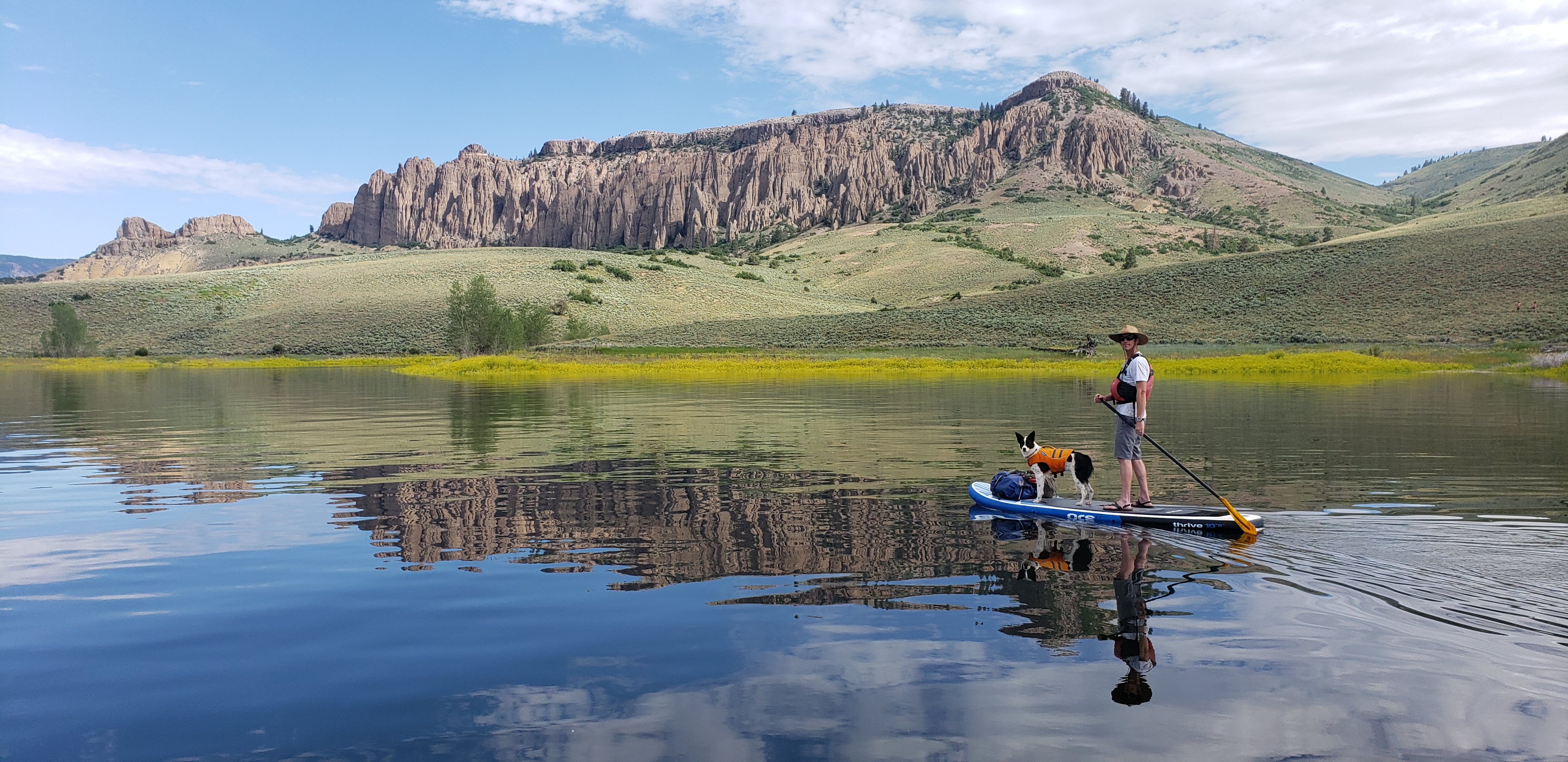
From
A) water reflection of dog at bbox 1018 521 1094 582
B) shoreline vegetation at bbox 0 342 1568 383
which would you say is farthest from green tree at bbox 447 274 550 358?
water reflection of dog at bbox 1018 521 1094 582

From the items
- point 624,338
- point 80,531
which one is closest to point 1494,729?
point 80,531

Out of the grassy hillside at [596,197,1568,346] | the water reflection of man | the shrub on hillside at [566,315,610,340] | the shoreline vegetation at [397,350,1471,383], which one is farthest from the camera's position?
the shrub on hillside at [566,315,610,340]

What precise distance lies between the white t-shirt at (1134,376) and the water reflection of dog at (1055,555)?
5.65 feet

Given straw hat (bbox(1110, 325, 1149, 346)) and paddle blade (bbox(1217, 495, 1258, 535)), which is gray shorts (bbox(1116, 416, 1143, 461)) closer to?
straw hat (bbox(1110, 325, 1149, 346))

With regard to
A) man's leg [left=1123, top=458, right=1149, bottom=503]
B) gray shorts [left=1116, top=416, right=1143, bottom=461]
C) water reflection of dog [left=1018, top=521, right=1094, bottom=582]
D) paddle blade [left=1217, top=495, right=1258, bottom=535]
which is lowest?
water reflection of dog [left=1018, top=521, right=1094, bottom=582]

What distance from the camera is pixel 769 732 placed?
5.52 metres

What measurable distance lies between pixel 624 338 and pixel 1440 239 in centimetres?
7571

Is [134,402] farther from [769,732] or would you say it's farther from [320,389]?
[769,732]

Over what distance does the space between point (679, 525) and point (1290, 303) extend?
8148 centimetres

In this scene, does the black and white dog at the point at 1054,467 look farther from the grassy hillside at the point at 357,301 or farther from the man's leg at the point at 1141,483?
the grassy hillside at the point at 357,301

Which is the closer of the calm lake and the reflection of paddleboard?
the calm lake

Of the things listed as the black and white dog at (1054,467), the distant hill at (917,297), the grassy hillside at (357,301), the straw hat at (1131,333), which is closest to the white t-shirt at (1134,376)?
the straw hat at (1131,333)

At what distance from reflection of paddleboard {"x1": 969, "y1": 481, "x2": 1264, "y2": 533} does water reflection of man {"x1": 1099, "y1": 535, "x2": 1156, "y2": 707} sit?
1.45 meters

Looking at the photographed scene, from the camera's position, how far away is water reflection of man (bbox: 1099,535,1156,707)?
6051 mm
